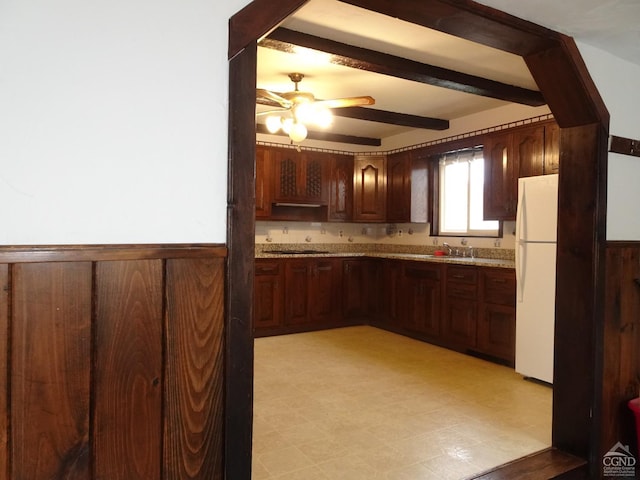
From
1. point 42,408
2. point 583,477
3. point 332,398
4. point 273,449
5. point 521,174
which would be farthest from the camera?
point 521,174

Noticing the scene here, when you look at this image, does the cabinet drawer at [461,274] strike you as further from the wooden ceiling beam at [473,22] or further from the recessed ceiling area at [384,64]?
the wooden ceiling beam at [473,22]

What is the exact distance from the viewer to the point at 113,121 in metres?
1.15

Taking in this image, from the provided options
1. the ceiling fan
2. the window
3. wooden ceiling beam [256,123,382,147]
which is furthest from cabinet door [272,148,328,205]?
the ceiling fan

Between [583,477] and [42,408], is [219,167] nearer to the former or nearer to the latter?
[42,408]

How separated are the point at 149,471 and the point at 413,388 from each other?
8.11 feet

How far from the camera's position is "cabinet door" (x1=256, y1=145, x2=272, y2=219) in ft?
17.0

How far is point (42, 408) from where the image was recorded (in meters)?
1.09

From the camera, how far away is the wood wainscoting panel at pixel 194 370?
1.24 metres

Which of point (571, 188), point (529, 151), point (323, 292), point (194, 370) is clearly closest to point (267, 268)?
point (323, 292)

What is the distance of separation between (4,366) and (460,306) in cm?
397

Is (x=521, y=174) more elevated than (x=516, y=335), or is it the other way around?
(x=521, y=174)

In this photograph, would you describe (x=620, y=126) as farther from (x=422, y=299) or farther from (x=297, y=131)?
(x=422, y=299)

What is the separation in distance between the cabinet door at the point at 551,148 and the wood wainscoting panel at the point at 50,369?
12.3 ft

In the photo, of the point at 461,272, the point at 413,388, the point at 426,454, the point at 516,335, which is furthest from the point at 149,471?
the point at 461,272
